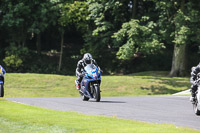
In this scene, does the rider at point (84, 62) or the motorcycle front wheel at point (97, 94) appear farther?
the rider at point (84, 62)

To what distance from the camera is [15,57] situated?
44375 mm

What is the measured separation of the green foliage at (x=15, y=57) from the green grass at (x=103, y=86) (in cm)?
891

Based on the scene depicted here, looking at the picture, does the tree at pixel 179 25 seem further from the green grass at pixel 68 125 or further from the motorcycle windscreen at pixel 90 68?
the green grass at pixel 68 125

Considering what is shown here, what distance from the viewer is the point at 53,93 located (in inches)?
1222

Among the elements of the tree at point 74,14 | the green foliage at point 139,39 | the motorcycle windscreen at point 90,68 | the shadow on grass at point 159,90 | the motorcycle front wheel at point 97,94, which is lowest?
the shadow on grass at point 159,90

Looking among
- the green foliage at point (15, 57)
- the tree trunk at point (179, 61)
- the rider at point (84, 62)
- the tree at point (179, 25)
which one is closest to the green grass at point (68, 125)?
the rider at point (84, 62)

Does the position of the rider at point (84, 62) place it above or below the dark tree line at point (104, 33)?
below

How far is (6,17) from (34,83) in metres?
11.9

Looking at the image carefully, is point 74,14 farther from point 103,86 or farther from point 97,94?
point 97,94

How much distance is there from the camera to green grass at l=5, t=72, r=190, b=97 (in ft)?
103

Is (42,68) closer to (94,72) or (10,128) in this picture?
(94,72)

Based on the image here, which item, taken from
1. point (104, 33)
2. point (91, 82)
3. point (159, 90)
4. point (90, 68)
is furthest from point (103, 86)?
point (90, 68)

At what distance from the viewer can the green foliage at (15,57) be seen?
43938 millimetres

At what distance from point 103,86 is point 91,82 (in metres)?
15.9
